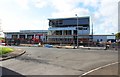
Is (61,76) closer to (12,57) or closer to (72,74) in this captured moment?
Result: (72,74)

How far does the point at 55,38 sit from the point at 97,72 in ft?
232

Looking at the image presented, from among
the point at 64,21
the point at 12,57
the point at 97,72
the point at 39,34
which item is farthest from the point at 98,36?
the point at 97,72

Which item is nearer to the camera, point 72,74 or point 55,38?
point 72,74

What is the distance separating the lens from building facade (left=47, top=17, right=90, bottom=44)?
83.6 meters

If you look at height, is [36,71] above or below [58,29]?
below

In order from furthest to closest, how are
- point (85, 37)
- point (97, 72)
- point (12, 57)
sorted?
point (85, 37)
point (12, 57)
point (97, 72)

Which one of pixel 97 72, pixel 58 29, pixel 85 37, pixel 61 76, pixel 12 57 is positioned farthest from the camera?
pixel 58 29

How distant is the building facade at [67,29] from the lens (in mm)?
83562

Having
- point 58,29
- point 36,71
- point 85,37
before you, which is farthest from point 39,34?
point 36,71

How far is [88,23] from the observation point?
88.0m

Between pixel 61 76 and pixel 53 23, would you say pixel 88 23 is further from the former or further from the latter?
pixel 61 76

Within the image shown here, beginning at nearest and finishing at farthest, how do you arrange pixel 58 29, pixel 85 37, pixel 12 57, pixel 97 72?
1. pixel 97 72
2. pixel 12 57
3. pixel 85 37
4. pixel 58 29

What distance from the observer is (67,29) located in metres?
89.5

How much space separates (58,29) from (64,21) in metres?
4.63
